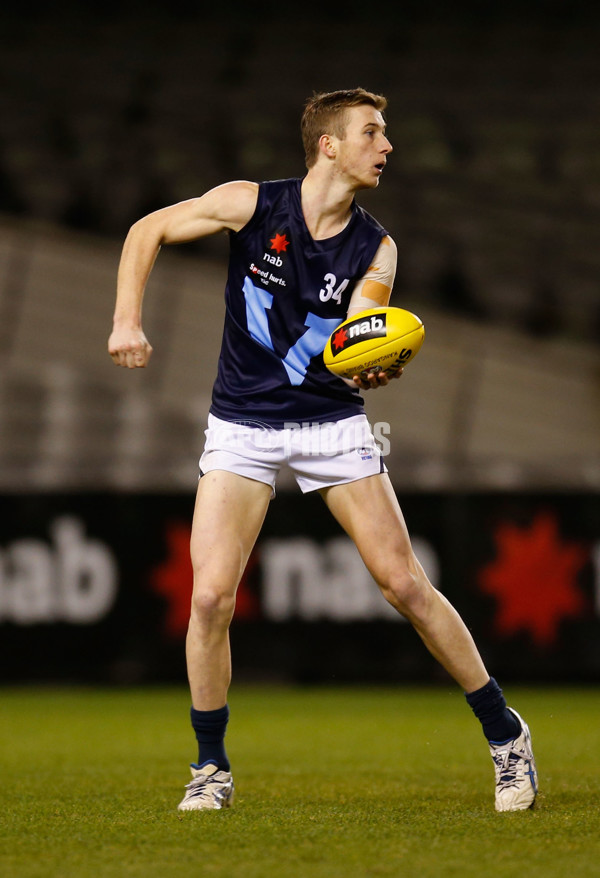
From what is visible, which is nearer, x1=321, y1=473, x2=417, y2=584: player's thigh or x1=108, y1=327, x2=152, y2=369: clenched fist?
x1=108, y1=327, x2=152, y2=369: clenched fist

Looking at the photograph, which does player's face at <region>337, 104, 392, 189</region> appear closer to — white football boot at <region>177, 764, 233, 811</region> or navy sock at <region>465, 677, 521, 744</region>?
navy sock at <region>465, 677, 521, 744</region>

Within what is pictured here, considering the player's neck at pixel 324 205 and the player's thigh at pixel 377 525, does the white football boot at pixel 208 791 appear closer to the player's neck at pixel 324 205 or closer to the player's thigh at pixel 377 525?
the player's thigh at pixel 377 525

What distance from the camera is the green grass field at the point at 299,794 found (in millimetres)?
3098

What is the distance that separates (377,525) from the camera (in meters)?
4.03

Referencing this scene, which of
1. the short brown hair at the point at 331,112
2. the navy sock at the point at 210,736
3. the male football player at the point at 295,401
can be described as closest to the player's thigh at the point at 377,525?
the male football player at the point at 295,401

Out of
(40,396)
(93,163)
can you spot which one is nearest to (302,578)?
(40,396)

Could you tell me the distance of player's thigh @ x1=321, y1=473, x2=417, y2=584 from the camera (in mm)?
4012

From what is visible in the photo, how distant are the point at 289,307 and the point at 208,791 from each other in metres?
1.61

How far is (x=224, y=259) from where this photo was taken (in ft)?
40.2

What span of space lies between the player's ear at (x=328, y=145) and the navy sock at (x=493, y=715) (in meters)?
1.84

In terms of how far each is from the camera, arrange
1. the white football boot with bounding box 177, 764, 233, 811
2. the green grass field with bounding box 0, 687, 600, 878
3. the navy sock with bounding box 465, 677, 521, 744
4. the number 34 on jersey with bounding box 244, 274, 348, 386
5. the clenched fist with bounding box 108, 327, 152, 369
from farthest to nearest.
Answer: the number 34 on jersey with bounding box 244, 274, 348, 386, the navy sock with bounding box 465, 677, 521, 744, the white football boot with bounding box 177, 764, 233, 811, the clenched fist with bounding box 108, 327, 152, 369, the green grass field with bounding box 0, 687, 600, 878

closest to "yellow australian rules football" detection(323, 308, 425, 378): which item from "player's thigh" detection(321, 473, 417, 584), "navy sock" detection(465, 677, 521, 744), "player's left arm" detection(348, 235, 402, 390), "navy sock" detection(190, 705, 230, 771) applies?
"player's left arm" detection(348, 235, 402, 390)

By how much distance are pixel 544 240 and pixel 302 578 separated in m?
6.42

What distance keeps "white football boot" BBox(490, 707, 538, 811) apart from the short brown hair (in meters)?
2.05
